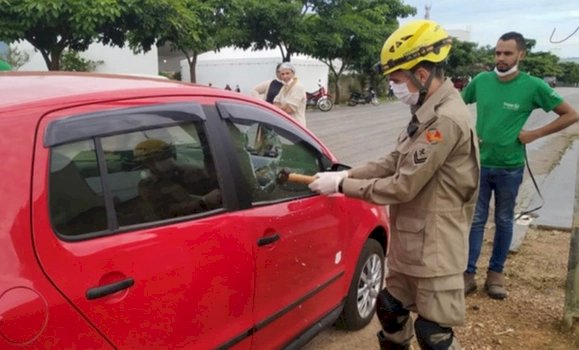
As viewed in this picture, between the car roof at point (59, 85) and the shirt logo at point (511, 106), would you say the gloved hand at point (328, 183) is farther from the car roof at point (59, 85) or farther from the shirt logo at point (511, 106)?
the shirt logo at point (511, 106)

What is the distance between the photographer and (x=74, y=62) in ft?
71.6

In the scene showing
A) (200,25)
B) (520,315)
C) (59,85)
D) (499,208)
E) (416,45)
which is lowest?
(520,315)

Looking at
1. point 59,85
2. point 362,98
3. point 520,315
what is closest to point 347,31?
point 362,98

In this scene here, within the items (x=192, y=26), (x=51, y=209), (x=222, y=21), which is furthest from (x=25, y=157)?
(x=222, y=21)

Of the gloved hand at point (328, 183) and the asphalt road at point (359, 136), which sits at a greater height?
the gloved hand at point (328, 183)

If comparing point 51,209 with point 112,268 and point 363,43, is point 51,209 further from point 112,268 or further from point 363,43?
point 363,43

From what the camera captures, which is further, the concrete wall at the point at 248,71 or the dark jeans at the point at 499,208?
the concrete wall at the point at 248,71

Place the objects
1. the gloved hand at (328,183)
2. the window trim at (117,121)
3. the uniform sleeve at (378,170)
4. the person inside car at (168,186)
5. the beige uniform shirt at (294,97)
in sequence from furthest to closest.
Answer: the beige uniform shirt at (294,97) → the uniform sleeve at (378,170) → the gloved hand at (328,183) → the person inside car at (168,186) → the window trim at (117,121)

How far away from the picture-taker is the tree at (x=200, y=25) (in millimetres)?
14573

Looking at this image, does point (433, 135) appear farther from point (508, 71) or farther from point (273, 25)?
point (273, 25)

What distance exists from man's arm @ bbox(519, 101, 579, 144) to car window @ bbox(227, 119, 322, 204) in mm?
1697

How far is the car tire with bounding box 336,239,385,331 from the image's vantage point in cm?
324

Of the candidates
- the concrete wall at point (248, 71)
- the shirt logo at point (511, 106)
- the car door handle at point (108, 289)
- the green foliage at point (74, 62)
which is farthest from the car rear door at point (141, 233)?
the concrete wall at point (248, 71)

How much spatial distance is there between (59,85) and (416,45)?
56.7 inches
